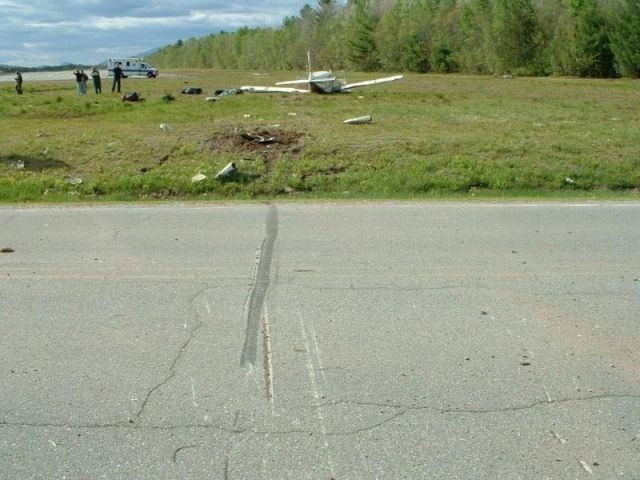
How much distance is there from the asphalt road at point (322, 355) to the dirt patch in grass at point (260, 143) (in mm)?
5629

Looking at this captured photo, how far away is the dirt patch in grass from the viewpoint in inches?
554

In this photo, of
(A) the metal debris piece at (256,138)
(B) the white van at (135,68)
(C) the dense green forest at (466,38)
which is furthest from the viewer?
(B) the white van at (135,68)

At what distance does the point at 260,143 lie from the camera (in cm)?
1472

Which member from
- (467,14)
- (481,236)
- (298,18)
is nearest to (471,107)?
(481,236)

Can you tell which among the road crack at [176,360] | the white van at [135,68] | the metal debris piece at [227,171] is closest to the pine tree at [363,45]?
the white van at [135,68]

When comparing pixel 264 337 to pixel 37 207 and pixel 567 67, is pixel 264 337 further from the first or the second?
pixel 567 67

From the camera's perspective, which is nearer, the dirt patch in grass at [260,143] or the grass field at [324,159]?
the grass field at [324,159]

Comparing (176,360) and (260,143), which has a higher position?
(260,143)

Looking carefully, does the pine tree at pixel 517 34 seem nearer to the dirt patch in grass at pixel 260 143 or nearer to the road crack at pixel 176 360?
the dirt patch in grass at pixel 260 143

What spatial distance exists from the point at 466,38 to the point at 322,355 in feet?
257

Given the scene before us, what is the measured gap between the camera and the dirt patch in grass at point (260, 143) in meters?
14.1

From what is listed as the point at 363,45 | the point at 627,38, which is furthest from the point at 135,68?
the point at 627,38

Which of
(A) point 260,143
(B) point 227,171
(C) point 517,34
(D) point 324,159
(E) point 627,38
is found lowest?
(B) point 227,171

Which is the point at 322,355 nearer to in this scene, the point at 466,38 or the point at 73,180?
the point at 73,180
